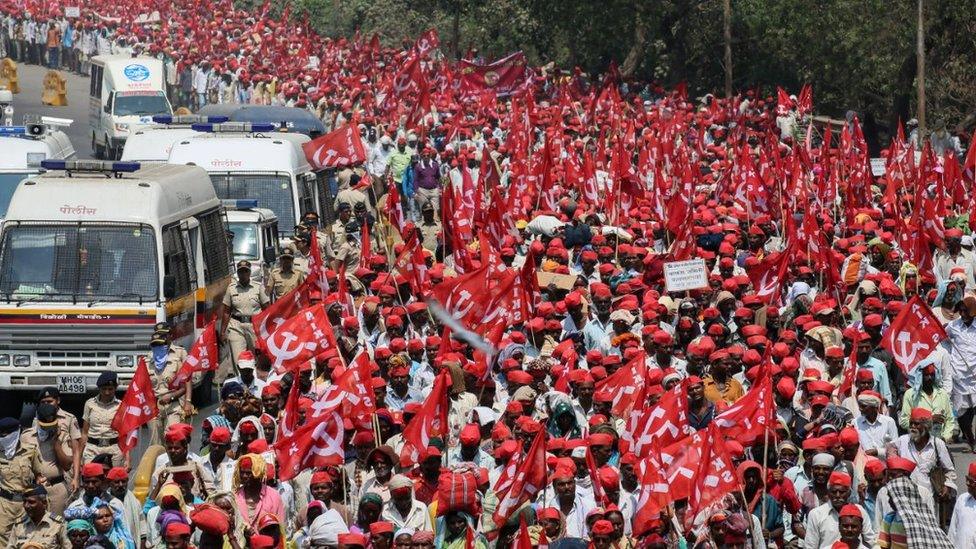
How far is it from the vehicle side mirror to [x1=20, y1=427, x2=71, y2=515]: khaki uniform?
3.95 m

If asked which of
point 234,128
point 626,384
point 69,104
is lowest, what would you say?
point 69,104

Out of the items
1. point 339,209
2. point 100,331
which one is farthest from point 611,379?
point 339,209

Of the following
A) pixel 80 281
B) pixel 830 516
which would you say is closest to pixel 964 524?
pixel 830 516

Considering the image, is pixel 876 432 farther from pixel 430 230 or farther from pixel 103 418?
pixel 430 230

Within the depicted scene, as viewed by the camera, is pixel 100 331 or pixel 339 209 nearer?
pixel 100 331

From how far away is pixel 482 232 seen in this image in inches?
791

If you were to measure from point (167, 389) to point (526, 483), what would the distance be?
204 inches

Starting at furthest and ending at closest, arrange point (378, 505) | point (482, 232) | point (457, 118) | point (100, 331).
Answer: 1. point (457, 118)
2. point (482, 232)
3. point (100, 331)
4. point (378, 505)

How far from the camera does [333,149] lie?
2381 centimetres

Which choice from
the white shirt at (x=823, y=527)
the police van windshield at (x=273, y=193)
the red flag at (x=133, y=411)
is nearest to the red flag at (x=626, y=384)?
the white shirt at (x=823, y=527)

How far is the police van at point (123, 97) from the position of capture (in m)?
34.8

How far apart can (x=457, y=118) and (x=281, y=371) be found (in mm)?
17573

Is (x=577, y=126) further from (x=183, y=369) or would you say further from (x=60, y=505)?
(x=60, y=505)

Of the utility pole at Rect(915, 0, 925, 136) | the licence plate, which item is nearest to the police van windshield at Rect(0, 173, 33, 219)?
the licence plate
